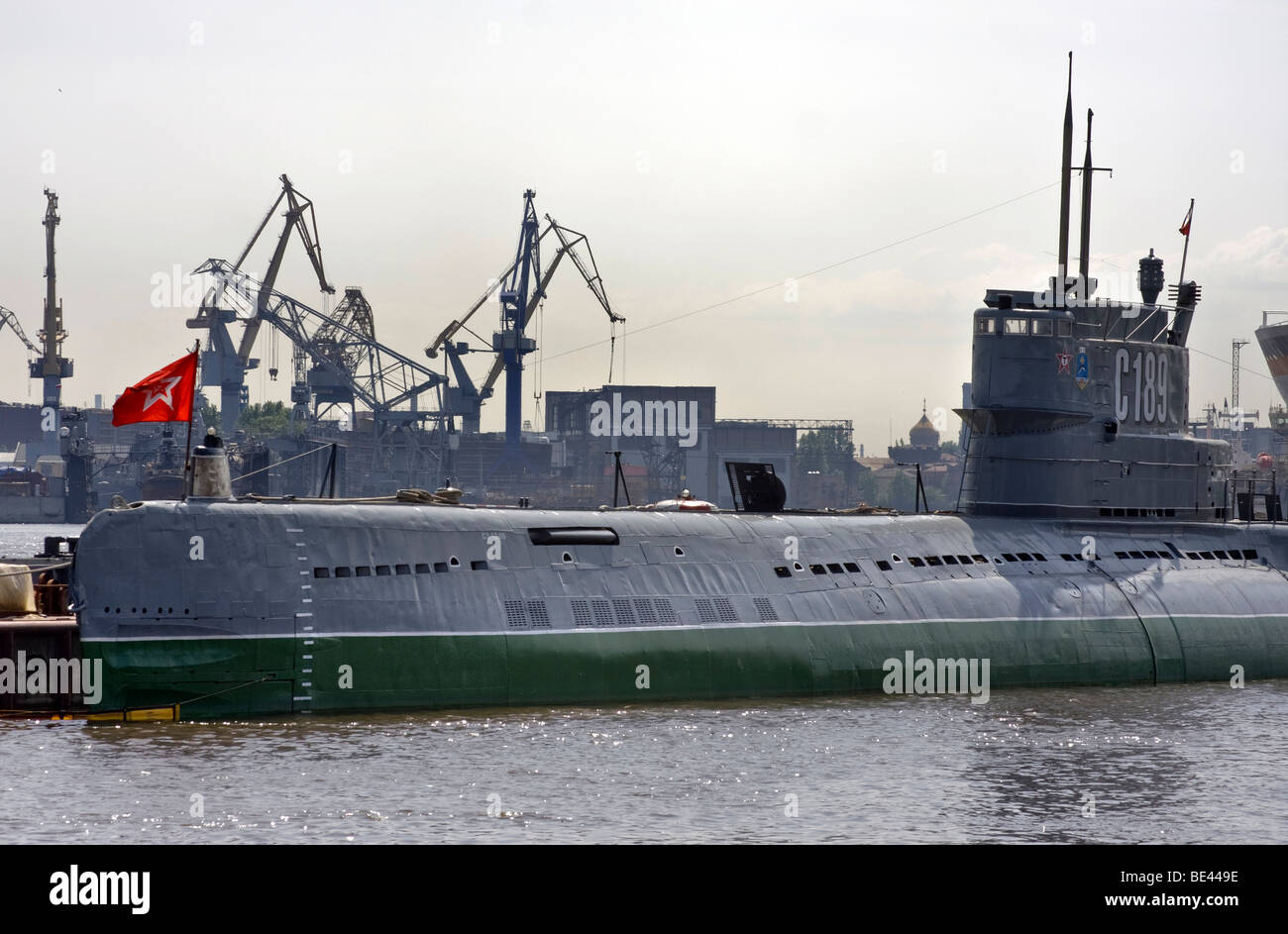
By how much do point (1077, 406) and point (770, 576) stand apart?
1027cm

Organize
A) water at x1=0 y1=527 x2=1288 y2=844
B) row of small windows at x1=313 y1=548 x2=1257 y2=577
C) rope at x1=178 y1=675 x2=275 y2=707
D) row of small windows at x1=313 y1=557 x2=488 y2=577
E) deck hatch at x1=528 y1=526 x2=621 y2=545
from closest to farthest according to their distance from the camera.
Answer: water at x1=0 y1=527 x2=1288 y2=844
rope at x1=178 y1=675 x2=275 y2=707
row of small windows at x1=313 y1=557 x2=488 y2=577
row of small windows at x1=313 y1=548 x2=1257 y2=577
deck hatch at x1=528 y1=526 x2=621 y2=545

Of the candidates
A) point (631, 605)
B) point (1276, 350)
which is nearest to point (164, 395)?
point (631, 605)

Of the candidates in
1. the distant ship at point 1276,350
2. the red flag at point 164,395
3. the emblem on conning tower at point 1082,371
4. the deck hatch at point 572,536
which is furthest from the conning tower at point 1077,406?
the distant ship at point 1276,350

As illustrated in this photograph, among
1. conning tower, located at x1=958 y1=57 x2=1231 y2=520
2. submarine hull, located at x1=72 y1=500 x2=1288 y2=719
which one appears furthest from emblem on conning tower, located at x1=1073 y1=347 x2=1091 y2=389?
submarine hull, located at x1=72 y1=500 x2=1288 y2=719

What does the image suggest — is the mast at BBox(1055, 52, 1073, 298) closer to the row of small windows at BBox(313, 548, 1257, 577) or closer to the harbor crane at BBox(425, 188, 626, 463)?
the row of small windows at BBox(313, 548, 1257, 577)

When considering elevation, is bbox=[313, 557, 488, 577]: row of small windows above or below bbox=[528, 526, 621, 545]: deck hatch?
below

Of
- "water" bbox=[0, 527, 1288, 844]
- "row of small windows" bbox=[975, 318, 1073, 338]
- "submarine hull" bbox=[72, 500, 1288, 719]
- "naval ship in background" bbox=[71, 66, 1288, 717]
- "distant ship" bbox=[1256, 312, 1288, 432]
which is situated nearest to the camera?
"water" bbox=[0, 527, 1288, 844]

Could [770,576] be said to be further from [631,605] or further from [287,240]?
[287,240]

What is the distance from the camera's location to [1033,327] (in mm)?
39219

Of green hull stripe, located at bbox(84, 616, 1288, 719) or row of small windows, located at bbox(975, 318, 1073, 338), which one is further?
row of small windows, located at bbox(975, 318, 1073, 338)

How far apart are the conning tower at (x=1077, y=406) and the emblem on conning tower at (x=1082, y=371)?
0.03 m

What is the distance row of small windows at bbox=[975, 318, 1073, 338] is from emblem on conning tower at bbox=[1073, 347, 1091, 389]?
554mm

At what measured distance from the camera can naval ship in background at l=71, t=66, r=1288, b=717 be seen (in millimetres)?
28703
